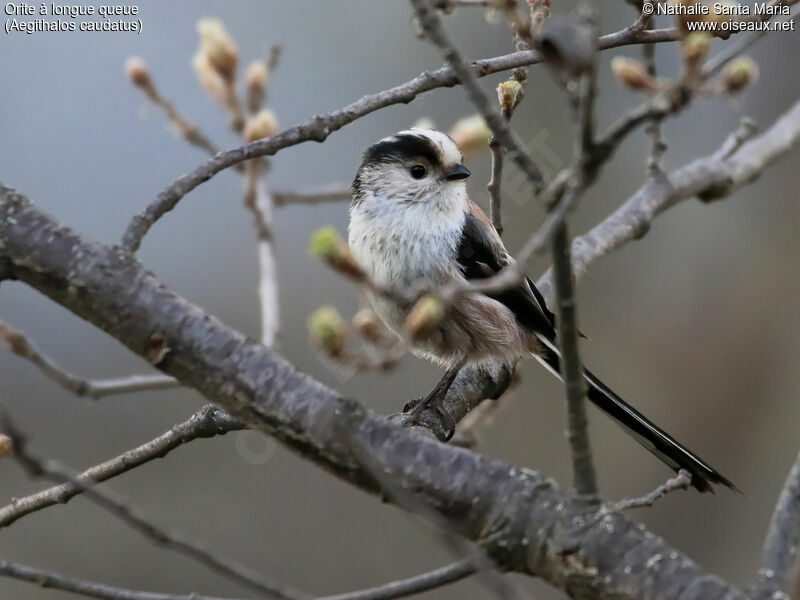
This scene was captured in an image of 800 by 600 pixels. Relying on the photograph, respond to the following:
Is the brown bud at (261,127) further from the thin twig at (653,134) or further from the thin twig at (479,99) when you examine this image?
the thin twig at (479,99)

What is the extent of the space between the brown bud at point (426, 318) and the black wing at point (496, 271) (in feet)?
5.63

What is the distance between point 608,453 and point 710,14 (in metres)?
3.93

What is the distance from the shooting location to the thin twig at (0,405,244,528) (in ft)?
6.48

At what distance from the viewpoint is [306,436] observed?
1.52 meters

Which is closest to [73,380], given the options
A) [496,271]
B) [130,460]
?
[130,460]

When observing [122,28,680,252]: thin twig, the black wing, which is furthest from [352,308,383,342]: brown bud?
the black wing

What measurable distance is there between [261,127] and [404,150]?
0.84 m

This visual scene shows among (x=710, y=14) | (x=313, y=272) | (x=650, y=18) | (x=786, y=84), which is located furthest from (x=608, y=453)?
(x=710, y=14)

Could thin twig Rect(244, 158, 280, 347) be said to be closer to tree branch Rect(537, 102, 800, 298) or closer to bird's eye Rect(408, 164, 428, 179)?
bird's eye Rect(408, 164, 428, 179)

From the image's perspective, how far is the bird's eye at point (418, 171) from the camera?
3.28 m

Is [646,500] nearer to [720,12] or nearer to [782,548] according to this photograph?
[782,548]

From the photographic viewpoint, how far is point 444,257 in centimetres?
307

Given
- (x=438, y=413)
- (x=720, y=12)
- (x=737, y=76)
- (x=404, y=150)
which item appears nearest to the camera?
(x=737, y=76)

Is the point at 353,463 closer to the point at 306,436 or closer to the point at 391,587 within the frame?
the point at 306,436
